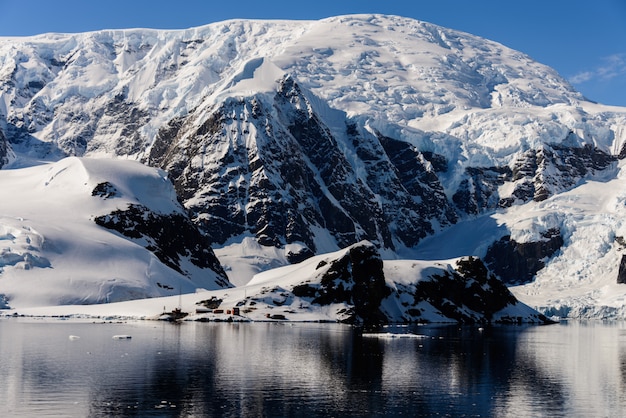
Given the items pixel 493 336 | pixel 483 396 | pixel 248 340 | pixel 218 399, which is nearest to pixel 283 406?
pixel 218 399

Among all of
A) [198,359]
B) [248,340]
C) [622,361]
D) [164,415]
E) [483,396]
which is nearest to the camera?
[164,415]

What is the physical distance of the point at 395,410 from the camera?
84750mm

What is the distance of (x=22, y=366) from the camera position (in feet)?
349

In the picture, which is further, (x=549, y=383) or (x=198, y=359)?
(x=198, y=359)

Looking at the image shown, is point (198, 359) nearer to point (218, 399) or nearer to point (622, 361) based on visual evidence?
point (218, 399)

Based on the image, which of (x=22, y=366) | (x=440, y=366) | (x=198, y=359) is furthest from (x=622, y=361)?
(x=22, y=366)

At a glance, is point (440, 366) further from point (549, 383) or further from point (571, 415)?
point (571, 415)

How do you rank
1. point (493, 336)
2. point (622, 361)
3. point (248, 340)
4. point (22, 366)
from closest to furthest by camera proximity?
point (22, 366), point (622, 361), point (248, 340), point (493, 336)

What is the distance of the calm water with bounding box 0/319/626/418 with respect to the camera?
8460 centimetres

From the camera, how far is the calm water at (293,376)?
84.6 metres

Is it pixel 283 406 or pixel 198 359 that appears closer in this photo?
pixel 283 406

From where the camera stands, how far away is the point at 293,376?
10550 centimetres

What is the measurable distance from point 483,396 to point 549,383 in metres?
15.9

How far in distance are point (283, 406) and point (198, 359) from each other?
36284mm
